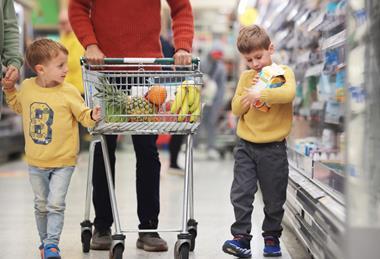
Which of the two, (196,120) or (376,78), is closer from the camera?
(376,78)

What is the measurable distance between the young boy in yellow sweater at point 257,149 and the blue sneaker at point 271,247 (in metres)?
0.06

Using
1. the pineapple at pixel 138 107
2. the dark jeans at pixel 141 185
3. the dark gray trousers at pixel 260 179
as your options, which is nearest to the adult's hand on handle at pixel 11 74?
the pineapple at pixel 138 107

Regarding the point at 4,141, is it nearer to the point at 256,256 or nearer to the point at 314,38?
the point at 314,38

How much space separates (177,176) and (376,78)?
5330 millimetres

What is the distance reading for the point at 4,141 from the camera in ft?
31.1

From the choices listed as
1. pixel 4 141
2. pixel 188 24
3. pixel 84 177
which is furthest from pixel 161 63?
pixel 4 141

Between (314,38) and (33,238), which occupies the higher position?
(314,38)

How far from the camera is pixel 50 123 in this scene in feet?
11.4

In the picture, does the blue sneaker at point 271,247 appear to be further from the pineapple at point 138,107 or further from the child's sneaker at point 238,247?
the pineapple at point 138,107

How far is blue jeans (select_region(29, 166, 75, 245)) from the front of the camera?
3475 mm

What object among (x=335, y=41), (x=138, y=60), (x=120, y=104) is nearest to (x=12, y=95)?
(x=120, y=104)

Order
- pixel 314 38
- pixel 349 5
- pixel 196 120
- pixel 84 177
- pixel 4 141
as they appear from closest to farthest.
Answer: pixel 349 5
pixel 196 120
pixel 314 38
pixel 84 177
pixel 4 141

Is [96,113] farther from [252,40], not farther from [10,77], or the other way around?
[252,40]

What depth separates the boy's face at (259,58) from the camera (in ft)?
11.9
